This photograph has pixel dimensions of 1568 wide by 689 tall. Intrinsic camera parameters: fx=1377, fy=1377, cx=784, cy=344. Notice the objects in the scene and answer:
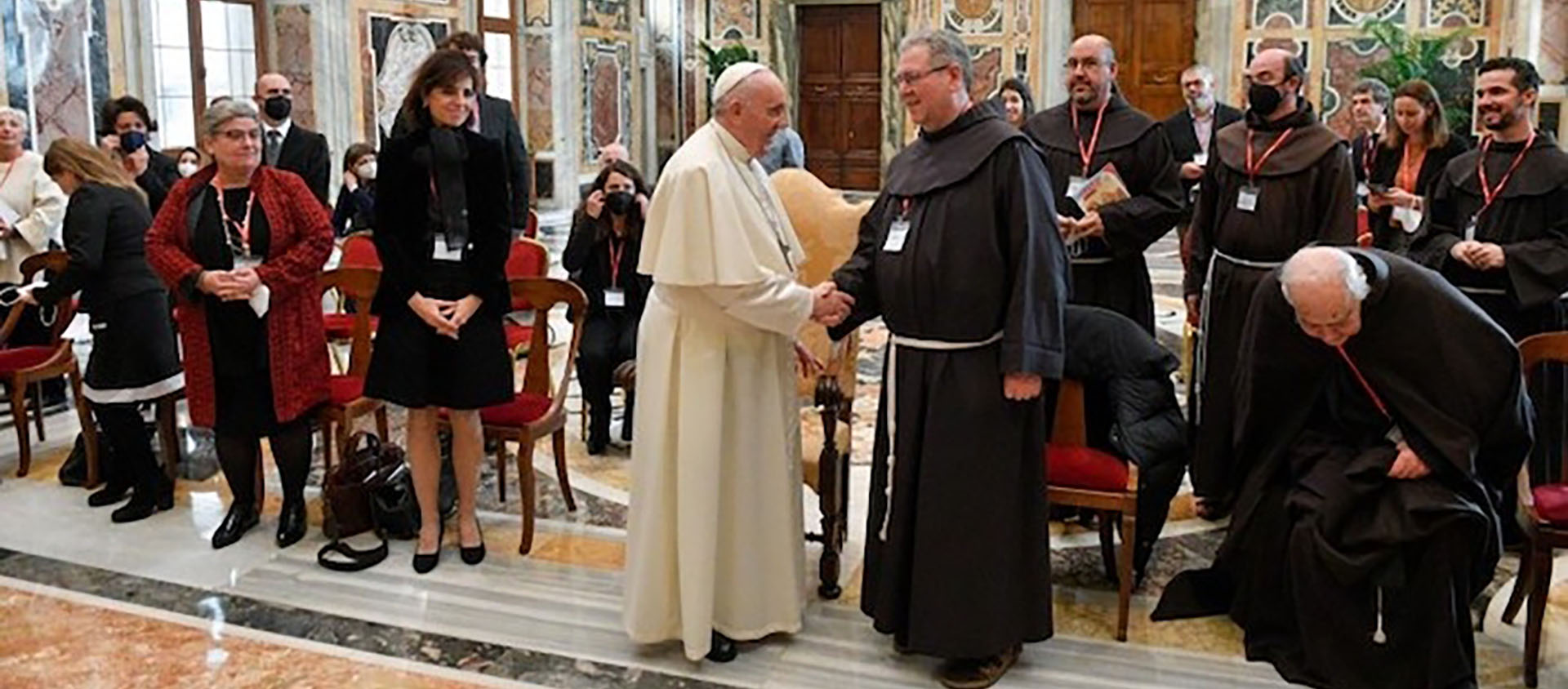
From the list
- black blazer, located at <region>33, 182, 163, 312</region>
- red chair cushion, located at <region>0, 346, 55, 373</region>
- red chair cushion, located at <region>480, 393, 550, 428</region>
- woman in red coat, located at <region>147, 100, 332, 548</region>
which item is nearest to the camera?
woman in red coat, located at <region>147, 100, 332, 548</region>

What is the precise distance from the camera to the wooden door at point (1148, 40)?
45.9 feet

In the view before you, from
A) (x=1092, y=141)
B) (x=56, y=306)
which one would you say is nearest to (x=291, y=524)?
(x=56, y=306)

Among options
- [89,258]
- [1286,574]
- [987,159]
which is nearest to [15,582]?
[89,258]

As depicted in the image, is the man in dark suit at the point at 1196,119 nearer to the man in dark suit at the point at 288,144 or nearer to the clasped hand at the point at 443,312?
the clasped hand at the point at 443,312

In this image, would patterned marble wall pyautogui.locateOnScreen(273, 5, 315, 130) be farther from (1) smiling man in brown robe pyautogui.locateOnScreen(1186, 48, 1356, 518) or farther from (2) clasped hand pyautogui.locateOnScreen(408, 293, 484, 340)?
(1) smiling man in brown robe pyautogui.locateOnScreen(1186, 48, 1356, 518)

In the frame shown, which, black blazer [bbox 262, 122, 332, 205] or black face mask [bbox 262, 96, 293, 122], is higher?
black face mask [bbox 262, 96, 293, 122]

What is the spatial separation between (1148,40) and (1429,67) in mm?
2815

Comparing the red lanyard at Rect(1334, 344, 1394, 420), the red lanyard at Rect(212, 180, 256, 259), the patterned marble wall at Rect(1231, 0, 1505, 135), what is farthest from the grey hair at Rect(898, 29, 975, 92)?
the patterned marble wall at Rect(1231, 0, 1505, 135)

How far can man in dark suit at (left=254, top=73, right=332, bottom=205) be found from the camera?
6141 mm

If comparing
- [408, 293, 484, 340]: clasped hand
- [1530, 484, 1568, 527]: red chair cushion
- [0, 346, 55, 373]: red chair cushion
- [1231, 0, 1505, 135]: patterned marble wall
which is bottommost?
[1530, 484, 1568, 527]: red chair cushion

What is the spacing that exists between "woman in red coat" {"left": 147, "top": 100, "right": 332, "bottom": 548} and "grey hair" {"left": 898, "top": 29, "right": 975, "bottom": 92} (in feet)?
7.03

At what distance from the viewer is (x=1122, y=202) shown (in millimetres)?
4504

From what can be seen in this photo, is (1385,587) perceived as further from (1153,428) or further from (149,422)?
(149,422)

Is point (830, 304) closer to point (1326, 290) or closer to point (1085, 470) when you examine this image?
point (1085, 470)
